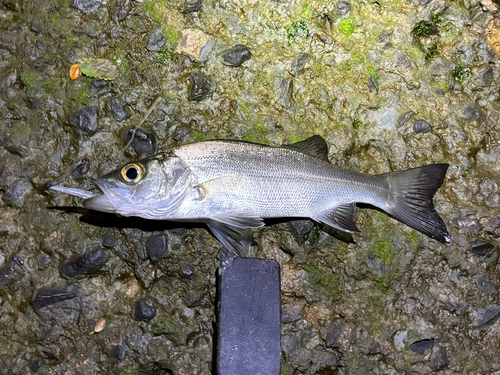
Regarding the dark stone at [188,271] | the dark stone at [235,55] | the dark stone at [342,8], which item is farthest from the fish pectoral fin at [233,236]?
the dark stone at [342,8]

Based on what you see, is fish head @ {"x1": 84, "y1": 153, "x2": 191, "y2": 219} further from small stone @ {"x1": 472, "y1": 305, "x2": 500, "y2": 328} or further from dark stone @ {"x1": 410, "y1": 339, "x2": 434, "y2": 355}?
small stone @ {"x1": 472, "y1": 305, "x2": 500, "y2": 328}

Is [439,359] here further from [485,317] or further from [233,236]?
[233,236]

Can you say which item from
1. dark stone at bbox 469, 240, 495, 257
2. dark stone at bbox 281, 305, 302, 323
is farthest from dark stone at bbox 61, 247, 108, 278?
dark stone at bbox 469, 240, 495, 257

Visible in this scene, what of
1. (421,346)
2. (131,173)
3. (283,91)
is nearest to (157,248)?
(131,173)

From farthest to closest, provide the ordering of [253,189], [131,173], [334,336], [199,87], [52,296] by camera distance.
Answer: [199,87], [334,336], [52,296], [253,189], [131,173]

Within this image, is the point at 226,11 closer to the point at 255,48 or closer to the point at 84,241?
the point at 255,48

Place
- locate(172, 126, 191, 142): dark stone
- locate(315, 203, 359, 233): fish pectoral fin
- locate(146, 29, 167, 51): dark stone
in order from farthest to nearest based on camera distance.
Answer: locate(146, 29, 167, 51): dark stone
locate(172, 126, 191, 142): dark stone
locate(315, 203, 359, 233): fish pectoral fin

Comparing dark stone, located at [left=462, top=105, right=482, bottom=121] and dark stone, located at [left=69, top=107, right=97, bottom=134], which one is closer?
dark stone, located at [left=69, top=107, right=97, bottom=134]
